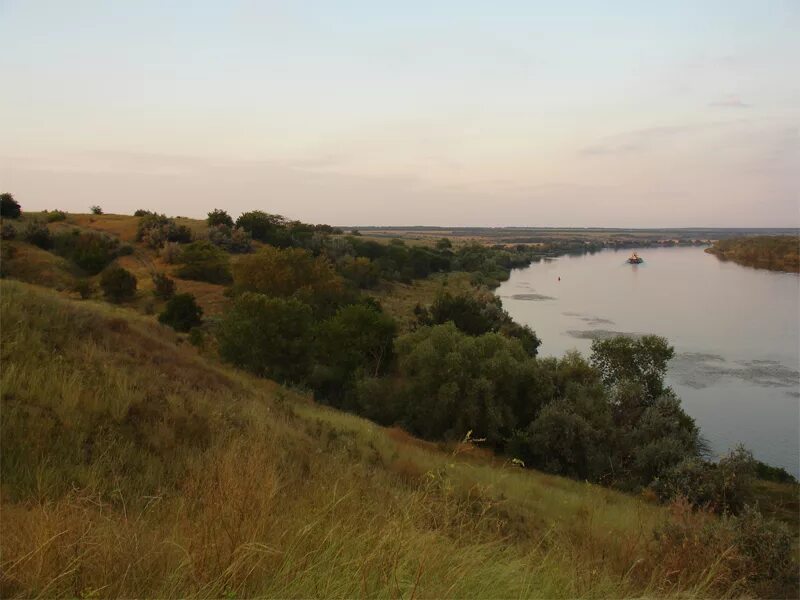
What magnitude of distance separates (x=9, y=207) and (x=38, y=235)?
236 inches

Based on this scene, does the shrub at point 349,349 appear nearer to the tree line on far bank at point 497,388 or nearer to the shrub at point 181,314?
the tree line on far bank at point 497,388

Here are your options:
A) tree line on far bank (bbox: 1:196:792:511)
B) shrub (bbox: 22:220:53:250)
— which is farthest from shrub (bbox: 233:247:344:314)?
shrub (bbox: 22:220:53:250)

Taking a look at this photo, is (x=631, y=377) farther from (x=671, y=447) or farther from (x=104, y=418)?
(x=104, y=418)

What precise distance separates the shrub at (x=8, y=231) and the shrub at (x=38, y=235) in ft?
2.61

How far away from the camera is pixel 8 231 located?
118 ft

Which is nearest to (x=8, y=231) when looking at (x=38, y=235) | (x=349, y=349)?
(x=38, y=235)

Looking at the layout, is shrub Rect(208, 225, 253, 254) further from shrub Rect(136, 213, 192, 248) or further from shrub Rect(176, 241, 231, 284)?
shrub Rect(176, 241, 231, 284)

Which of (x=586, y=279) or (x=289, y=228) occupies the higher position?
(x=289, y=228)

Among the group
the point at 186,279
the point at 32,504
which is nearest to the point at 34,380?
the point at 32,504

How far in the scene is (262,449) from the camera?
17.4ft

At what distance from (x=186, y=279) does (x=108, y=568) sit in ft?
128

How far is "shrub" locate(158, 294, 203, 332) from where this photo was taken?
2602cm

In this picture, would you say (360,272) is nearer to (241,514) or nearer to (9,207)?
(9,207)

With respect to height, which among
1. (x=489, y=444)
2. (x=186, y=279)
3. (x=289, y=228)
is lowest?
(x=489, y=444)
